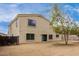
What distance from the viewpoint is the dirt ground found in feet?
8.49

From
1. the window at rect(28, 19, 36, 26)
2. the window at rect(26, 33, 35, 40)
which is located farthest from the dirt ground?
the window at rect(28, 19, 36, 26)

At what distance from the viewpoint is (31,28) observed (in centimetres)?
261

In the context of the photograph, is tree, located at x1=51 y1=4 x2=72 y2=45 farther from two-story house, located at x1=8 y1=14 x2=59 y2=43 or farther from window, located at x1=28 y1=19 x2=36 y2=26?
window, located at x1=28 y1=19 x2=36 y2=26

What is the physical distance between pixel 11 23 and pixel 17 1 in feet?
0.78

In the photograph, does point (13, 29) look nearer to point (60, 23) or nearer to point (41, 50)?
point (41, 50)

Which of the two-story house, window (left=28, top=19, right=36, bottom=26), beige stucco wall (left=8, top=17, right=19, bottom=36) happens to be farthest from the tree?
beige stucco wall (left=8, top=17, right=19, bottom=36)

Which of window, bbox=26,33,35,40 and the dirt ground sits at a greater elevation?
window, bbox=26,33,35,40

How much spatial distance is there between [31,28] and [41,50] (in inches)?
9.9

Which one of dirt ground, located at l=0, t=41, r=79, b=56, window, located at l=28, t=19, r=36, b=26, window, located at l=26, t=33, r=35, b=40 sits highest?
window, located at l=28, t=19, r=36, b=26

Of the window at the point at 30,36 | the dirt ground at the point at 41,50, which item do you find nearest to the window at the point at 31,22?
the window at the point at 30,36

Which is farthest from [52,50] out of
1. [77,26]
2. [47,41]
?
[77,26]

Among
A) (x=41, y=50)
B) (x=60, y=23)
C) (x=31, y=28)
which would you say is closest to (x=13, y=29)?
(x=31, y=28)

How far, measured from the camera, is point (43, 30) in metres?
2.63

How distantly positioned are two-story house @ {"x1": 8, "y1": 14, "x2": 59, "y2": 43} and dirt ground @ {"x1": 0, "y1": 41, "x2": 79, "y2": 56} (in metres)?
0.07
